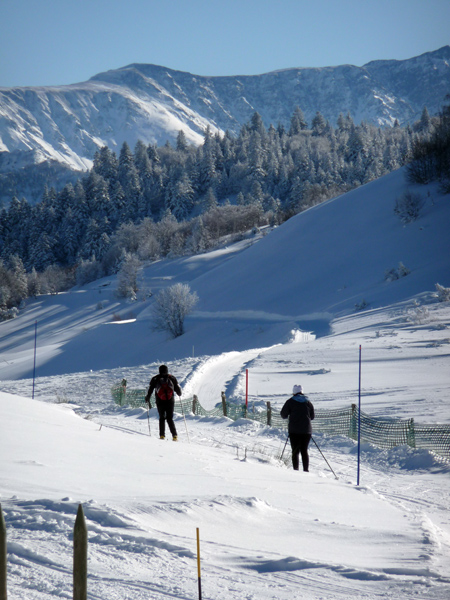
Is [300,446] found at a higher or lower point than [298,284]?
lower

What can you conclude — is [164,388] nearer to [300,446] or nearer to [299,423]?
[299,423]

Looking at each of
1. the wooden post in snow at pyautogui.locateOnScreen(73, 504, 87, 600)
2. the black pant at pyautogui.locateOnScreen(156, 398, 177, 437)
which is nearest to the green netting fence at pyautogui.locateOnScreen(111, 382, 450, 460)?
the black pant at pyautogui.locateOnScreen(156, 398, 177, 437)

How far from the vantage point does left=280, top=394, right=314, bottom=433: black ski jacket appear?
926cm

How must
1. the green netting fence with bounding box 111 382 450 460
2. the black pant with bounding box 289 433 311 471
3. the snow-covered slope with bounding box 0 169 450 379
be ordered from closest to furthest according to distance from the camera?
the black pant with bounding box 289 433 311 471 < the green netting fence with bounding box 111 382 450 460 < the snow-covered slope with bounding box 0 169 450 379

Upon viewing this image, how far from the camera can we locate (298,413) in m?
9.30

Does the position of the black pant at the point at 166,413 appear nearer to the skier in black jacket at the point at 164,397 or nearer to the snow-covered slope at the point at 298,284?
the skier in black jacket at the point at 164,397

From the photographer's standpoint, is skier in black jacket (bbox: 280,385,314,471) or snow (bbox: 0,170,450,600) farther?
skier in black jacket (bbox: 280,385,314,471)

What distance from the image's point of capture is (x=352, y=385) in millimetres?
18281

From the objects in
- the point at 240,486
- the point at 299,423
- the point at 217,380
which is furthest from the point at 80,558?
the point at 217,380

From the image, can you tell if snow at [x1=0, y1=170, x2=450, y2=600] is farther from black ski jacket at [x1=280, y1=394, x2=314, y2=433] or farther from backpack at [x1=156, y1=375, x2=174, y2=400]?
backpack at [x1=156, y1=375, x2=174, y2=400]

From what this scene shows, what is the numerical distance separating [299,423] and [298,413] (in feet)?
0.57

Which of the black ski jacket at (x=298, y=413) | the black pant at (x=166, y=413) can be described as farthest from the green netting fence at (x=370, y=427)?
the black ski jacket at (x=298, y=413)

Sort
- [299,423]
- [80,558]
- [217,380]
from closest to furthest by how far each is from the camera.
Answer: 1. [80,558]
2. [299,423]
3. [217,380]

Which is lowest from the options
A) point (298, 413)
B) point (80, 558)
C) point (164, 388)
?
point (298, 413)
